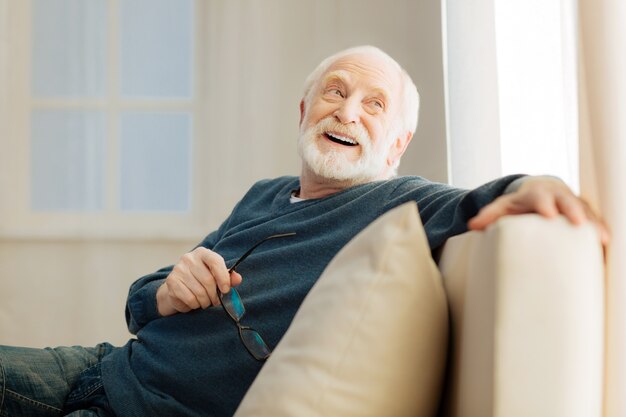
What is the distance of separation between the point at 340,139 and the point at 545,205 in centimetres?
104

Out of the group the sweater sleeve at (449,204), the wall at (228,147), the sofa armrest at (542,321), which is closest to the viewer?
the sofa armrest at (542,321)

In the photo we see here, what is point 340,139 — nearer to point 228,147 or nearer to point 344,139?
point 344,139

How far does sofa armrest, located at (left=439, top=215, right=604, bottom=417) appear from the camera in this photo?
2.64ft

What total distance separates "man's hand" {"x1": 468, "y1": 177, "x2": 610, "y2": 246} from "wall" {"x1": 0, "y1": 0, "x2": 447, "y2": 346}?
2.48m

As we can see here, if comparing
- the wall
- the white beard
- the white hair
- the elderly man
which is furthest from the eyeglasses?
the wall

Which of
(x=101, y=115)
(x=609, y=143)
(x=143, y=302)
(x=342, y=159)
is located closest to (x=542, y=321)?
(x=609, y=143)

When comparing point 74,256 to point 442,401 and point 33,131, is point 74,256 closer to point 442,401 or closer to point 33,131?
point 33,131

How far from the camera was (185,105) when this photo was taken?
3521 millimetres

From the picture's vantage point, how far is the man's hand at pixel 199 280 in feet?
5.07

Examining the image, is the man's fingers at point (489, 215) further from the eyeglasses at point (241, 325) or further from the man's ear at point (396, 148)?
the man's ear at point (396, 148)

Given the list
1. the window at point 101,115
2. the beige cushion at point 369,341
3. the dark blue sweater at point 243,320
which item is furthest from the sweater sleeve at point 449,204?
the window at point 101,115

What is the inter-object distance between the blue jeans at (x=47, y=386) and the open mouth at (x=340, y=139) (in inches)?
26.9

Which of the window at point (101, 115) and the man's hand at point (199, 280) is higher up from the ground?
the window at point (101, 115)

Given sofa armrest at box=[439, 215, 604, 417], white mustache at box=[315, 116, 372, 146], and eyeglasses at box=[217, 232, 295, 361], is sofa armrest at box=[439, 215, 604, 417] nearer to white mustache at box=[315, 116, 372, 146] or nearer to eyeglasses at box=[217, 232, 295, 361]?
eyeglasses at box=[217, 232, 295, 361]
